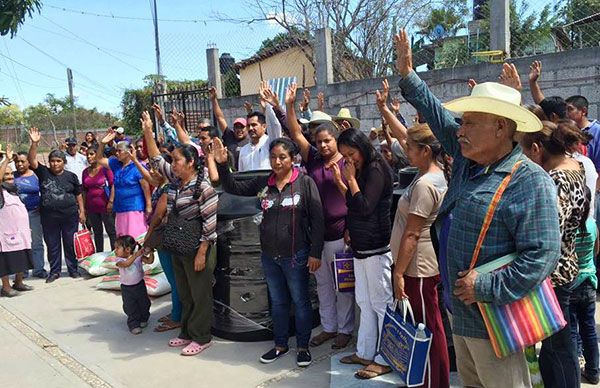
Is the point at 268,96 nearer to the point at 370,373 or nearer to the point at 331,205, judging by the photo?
the point at 331,205

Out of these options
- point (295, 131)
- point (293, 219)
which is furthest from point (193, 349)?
point (295, 131)

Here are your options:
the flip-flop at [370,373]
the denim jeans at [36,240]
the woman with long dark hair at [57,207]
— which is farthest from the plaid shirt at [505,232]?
the denim jeans at [36,240]

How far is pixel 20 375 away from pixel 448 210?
3.56m

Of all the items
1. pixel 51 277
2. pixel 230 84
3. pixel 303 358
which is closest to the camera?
pixel 303 358

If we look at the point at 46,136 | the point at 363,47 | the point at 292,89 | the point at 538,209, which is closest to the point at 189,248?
the point at 292,89

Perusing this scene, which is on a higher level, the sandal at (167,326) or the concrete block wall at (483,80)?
the concrete block wall at (483,80)

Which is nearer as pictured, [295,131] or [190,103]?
[295,131]

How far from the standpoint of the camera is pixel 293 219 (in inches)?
150

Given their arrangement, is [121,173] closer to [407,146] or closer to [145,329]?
[145,329]

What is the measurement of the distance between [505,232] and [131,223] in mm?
5315

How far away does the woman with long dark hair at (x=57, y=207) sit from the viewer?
259 inches

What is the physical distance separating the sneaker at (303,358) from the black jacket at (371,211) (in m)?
0.90

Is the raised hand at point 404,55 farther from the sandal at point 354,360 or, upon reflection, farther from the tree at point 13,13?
the tree at point 13,13

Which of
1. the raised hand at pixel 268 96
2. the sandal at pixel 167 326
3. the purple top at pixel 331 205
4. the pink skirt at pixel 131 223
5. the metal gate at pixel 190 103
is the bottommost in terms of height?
the sandal at pixel 167 326
